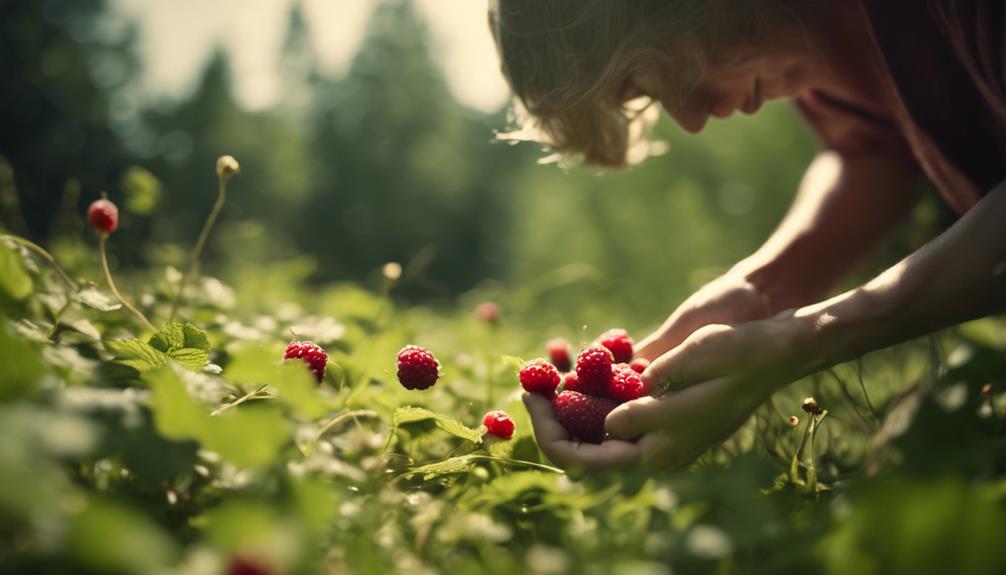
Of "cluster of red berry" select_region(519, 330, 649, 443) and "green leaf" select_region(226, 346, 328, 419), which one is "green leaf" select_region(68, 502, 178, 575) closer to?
"green leaf" select_region(226, 346, 328, 419)

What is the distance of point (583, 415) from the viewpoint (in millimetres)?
1351

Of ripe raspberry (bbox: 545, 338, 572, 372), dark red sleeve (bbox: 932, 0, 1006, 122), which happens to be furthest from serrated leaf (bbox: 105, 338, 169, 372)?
dark red sleeve (bbox: 932, 0, 1006, 122)

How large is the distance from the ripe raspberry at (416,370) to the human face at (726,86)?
105 centimetres

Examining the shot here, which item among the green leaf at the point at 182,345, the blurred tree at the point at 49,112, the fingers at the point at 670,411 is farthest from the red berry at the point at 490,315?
the blurred tree at the point at 49,112

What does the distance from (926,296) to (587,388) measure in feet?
2.17

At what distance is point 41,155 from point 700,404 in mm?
15067

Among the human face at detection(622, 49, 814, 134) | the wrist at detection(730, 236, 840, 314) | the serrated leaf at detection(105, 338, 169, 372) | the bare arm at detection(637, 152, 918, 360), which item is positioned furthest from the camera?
the bare arm at detection(637, 152, 918, 360)

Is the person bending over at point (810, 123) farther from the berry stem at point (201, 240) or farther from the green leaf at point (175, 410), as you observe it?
the berry stem at point (201, 240)

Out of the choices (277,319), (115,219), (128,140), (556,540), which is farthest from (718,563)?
(128,140)

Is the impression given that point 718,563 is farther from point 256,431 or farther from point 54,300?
point 54,300

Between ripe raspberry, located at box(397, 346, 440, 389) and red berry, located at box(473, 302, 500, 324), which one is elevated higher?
red berry, located at box(473, 302, 500, 324)

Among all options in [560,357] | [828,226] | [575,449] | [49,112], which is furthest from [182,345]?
[49,112]

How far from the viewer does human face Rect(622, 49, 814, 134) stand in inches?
76.2

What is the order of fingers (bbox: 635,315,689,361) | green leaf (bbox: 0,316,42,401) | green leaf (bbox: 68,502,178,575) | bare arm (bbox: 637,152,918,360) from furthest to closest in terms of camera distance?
bare arm (bbox: 637,152,918,360) < fingers (bbox: 635,315,689,361) < green leaf (bbox: 0,316,42,401) < green leaf (bbox: 68,502,178,575)
